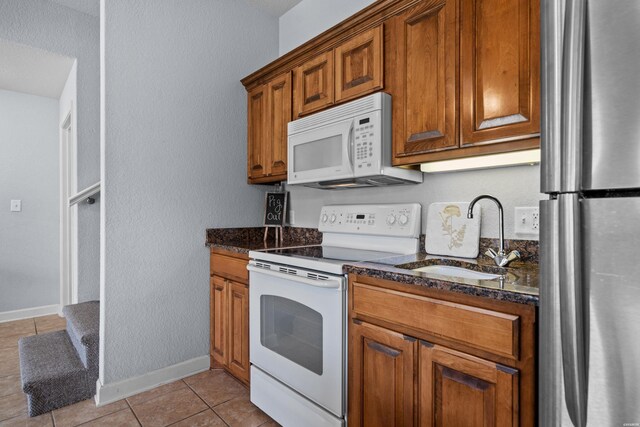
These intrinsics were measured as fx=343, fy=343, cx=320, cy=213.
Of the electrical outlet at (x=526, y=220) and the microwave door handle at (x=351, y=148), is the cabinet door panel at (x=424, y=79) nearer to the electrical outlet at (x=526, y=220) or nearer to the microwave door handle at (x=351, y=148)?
the microwave door handle at (x=351, y=148)

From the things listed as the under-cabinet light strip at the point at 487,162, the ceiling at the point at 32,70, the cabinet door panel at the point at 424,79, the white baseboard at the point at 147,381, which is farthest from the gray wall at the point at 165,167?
the under-cabinet light strip at the point at 487,162

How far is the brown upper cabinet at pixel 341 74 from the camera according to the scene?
5.72ft

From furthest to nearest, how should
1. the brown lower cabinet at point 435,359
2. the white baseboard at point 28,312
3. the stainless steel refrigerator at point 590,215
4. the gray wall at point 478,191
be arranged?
1. the white baseboard at point 28,312
2. the gray wall at point 478,191
3. the brown lower cabinet at point 435,359
4. the stainless steel refrigerator at point 590,215

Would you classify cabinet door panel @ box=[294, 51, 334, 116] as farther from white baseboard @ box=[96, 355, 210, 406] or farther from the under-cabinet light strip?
white baseboard @ box=[96, 355, 210, 406]

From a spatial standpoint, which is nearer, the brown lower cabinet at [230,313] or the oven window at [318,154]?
the oven window at [318,154]

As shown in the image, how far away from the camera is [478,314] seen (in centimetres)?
104

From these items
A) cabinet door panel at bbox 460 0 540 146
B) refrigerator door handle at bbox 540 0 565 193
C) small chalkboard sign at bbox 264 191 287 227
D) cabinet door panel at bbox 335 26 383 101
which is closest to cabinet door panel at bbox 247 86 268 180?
small chalkboard sign at bbox 264 191 287 227

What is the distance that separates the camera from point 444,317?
1.12m

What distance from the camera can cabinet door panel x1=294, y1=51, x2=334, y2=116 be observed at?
6.48 feet

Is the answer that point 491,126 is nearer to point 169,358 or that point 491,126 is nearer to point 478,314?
point 478,314

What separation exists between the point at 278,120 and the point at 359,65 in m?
0.73

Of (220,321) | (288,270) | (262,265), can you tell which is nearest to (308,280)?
(288,270)

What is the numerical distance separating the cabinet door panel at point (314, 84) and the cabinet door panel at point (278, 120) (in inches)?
3.9

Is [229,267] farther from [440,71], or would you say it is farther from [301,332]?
[440,71]
